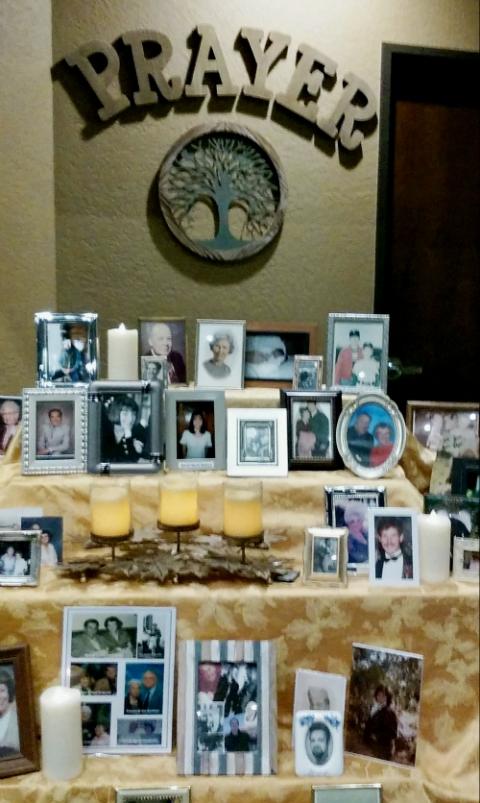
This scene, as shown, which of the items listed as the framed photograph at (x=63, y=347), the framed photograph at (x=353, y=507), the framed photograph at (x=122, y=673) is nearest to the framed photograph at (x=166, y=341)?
the framed photograph at (x=63, y=347)

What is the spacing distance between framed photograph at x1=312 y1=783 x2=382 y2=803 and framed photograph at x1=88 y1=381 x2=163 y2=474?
0.71m

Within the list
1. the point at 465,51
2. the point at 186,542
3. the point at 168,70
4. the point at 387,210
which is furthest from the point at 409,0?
the point at 186,542

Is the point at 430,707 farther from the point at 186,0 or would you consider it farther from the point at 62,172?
the point at 186,0

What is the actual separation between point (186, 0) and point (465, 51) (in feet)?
2.84

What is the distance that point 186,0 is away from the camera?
210 cm

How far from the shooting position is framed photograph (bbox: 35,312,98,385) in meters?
1.68

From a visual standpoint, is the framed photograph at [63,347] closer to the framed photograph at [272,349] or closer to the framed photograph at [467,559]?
the framed photograph at [272,349]

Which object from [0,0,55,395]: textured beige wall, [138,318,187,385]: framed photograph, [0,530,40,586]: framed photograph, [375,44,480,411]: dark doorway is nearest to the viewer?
[0,530,40,586]: framed photograph

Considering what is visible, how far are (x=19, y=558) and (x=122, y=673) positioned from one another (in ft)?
0.97

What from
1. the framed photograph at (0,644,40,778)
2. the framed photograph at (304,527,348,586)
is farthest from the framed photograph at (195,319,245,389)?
the framed photograph at (0,644,40,778)

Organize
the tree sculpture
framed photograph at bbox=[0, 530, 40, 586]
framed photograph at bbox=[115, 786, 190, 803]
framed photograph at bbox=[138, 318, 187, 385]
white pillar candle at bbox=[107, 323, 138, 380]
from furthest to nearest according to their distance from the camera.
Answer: the tree sculpture → framed photograph at bbox=[138, 318, 187, 385] → white pillar candle at bbox=[107, 323, 138, 380] → framed photograph at bbox=[0, 530, 40, 586] → framed photograph at bbox=[115, 786, 190, 803]

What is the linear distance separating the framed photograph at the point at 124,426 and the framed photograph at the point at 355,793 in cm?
71

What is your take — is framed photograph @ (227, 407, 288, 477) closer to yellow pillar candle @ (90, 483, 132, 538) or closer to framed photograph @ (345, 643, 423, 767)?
yellow pillar candle @ (90, 483, 132, 538)

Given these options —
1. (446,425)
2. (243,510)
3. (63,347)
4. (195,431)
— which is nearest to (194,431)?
(195,431)
